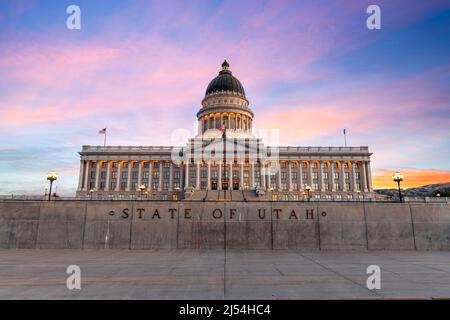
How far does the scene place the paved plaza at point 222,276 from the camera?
648cm

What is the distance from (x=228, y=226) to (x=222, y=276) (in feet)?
21.8

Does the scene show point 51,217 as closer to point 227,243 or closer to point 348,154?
point 227,243

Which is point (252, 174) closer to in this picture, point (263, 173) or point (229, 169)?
point (263, 173)

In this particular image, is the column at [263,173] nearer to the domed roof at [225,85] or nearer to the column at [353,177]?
the column at [353,177]

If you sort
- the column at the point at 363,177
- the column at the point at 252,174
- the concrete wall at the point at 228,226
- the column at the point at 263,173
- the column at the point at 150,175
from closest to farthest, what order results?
1. the concrete wall at the point at 228,226
2. the column at the point at 252,174
3. the column at the point at 263,173
4. the column at the point at 363,177
5. the column at the point at 150,175

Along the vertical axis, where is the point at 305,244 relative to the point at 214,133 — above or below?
below

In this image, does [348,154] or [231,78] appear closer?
[348,154]

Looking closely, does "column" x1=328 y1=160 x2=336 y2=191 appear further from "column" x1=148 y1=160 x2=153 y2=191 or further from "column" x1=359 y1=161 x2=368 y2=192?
"column" x1=148 y1=160 x2=153 y2=191

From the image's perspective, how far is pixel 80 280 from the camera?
766 cm

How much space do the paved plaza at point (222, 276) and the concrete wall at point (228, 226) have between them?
2258 mm

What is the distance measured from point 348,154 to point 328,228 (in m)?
86.0

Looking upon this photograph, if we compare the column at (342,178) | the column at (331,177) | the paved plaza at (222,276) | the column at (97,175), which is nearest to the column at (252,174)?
the column at (331,177)

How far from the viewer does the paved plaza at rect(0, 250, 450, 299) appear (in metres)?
6.48

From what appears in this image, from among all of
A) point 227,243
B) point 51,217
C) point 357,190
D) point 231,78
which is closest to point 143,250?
point 227,243
